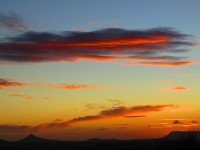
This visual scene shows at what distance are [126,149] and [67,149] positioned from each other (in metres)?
12.8

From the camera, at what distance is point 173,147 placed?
25422mm

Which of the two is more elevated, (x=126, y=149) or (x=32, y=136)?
(x=32, y=136)

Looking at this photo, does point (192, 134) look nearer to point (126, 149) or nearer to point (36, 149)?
point (126, 149)

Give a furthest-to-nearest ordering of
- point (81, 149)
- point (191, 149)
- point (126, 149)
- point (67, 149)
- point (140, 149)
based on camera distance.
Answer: point (67, 149), point (81, 149), point (126, 149), point (140, 149), point (191, 149)

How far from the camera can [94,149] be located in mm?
38594

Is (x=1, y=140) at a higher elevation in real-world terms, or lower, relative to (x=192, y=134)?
higher

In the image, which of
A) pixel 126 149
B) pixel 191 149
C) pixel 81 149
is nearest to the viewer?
pixel 191 149

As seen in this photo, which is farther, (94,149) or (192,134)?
(94,149)

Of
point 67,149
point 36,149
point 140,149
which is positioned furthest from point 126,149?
point 36,149

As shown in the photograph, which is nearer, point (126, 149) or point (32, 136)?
point (126, 149)

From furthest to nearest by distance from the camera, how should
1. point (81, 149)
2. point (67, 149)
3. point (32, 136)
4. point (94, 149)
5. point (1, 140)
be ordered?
point (32, 136) < point (1, 140) < point (67, 149) < point (81, 149) < point (94, 149)

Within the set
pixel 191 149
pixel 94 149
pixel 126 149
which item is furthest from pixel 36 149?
pixel 191 149

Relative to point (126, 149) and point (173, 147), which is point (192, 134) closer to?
point (173, 147)

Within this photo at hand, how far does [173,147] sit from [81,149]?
17.4 metres
